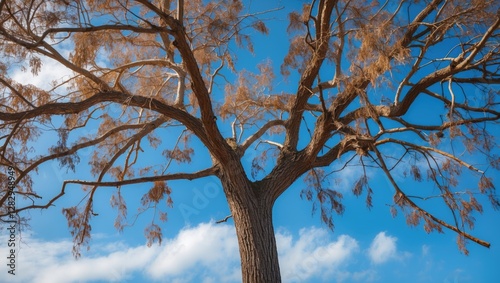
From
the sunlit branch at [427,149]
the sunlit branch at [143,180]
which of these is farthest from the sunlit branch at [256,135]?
the sunlit branch at [427,149]

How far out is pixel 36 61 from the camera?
362 centimetres

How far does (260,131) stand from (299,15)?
3.77 ft

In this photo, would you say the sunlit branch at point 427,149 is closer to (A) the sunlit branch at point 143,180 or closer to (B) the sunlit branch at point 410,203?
(B) the sunlit branch at point 410,203

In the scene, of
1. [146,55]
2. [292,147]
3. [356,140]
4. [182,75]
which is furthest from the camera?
[146,55]

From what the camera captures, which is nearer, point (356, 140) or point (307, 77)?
point (356, 140)

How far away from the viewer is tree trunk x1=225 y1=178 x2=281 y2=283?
3715 mm

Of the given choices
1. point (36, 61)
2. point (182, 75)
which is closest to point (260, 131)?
point (182, 75)

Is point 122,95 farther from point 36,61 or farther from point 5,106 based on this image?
point 5,106

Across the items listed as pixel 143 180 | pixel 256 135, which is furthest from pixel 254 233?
pixel 256 135

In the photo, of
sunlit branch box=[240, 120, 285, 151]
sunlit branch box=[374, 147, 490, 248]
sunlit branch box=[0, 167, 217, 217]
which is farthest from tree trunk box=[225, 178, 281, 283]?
sunlit branch box=[374, 147, 490, 248]

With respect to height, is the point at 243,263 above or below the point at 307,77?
below

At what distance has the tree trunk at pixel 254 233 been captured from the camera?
12.2 feet

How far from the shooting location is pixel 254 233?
3832 mm

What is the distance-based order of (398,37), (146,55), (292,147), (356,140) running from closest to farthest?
(398,37) → (356,140) → (292,147) → (146,55)
